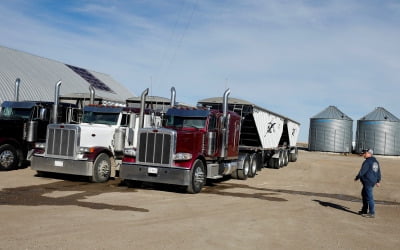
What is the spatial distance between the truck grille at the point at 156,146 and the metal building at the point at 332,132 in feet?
145

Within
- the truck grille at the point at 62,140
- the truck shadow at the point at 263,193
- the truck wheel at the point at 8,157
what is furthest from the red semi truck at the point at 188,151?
the truck wheel at the point at 8,157

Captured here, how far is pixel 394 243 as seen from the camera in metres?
7.96

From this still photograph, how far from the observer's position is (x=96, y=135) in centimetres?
1485

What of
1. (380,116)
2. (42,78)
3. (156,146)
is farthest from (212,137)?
(380,116)

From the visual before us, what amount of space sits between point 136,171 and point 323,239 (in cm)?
675

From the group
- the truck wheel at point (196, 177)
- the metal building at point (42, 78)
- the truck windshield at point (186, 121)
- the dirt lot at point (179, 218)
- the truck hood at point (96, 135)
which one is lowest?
the dirt lot at point (179, 218)

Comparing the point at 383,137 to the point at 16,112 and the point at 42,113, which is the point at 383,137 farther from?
the point at 16,112

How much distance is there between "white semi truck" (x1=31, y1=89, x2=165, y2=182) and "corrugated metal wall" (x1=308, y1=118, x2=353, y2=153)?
1670 inches

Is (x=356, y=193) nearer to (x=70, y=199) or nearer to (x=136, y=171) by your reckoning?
(x=136, y=171)

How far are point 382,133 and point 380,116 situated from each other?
2412 mm

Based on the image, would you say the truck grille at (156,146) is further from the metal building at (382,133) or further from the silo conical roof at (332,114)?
the silo conical roof at (332,114)

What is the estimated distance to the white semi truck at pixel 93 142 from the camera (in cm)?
1415

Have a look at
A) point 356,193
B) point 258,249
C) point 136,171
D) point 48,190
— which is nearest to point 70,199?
point 48,190

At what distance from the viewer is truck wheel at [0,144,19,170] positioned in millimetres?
16000
